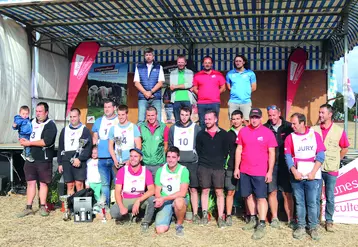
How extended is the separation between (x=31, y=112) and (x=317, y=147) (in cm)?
795

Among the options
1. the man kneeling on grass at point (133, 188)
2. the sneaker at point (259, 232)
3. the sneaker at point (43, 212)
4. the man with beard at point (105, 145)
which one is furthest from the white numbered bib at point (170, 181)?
the sneaker at point (43, 212)

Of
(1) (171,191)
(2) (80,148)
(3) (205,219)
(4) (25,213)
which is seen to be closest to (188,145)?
(1) (171,191)

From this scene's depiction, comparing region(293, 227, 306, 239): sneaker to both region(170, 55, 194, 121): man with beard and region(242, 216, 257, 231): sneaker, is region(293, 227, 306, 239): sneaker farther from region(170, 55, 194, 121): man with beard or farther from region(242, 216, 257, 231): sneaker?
region(170, 55, 194, 121): man with beard

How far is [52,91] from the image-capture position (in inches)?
462

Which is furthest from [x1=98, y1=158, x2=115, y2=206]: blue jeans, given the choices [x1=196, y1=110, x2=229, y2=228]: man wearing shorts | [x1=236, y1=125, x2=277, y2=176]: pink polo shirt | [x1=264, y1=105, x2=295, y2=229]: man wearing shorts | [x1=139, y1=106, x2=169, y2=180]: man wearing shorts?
[x1=264, y1=105, x2=295, y2=229]: man wearing shorts

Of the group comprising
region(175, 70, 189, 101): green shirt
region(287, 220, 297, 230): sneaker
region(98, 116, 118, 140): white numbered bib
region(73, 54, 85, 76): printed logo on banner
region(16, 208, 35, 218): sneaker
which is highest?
region(73, 54, 85, 76): printed logo on banner

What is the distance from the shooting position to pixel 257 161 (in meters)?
4.86

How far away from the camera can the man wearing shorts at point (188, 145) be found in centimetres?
526

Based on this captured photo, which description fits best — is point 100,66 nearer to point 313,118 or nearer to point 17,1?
point 17,1

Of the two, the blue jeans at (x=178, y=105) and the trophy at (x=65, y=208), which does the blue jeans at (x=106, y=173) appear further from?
the blue jeans at (x=178, y=105)

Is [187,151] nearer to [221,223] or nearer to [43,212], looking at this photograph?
[221,223]

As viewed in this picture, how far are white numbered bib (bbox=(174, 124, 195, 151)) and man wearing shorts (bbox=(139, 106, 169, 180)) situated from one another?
0.27 m

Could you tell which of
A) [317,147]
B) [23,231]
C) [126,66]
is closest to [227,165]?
[317,147]

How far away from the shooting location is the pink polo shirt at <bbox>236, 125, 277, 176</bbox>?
4859mm
